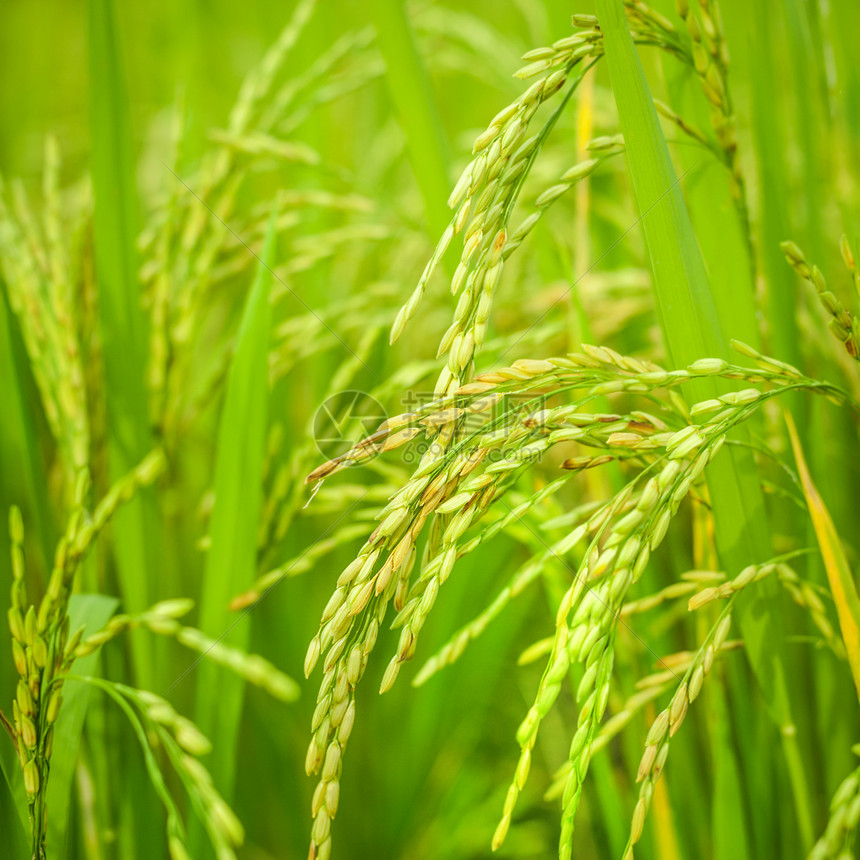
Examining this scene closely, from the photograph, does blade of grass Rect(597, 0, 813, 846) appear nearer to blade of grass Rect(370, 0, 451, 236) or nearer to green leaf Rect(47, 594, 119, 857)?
blade of grass Rect(370, 0, 451, 236)

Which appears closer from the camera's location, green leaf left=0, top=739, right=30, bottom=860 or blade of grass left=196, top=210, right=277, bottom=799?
green leaf left=0, top=739, right=30, bottom=860

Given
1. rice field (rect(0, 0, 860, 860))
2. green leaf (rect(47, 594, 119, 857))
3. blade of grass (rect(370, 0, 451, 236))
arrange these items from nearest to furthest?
1. rice field (rect(0, 0, 860, 860))
2. green leaf (rect(47, 594, 119, 857))
3. blade of grass (rect(370, 0, 451, 236))

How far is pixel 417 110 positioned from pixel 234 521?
1.48 feet

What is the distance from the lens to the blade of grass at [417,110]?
56cm

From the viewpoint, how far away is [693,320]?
413mm

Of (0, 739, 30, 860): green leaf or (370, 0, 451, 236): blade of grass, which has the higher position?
(370, 0, 451, 236): blade of grass

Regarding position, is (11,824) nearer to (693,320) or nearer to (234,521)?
(234,521)

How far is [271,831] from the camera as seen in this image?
723mm

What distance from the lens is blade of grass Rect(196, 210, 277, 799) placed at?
527mm

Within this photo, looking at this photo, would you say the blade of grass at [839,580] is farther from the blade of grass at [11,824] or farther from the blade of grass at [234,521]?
the blade of grass at [11,824]

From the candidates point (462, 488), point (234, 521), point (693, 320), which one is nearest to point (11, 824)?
point (234, 521)

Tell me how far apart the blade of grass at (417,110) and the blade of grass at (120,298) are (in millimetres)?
281

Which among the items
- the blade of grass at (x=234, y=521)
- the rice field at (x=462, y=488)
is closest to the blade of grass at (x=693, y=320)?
the rice field at (x=462, y=488)

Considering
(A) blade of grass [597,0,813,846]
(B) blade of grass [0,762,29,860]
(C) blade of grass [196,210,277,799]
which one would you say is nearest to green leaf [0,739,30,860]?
(B) blade of grass [0,762,29,860]
